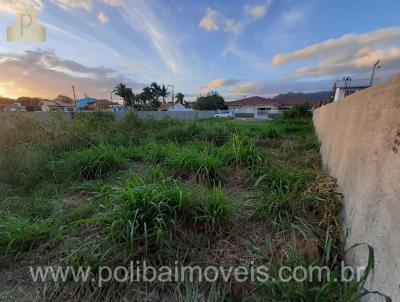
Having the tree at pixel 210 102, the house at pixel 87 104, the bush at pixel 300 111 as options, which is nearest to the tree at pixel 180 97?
the tree at pixel 210 102

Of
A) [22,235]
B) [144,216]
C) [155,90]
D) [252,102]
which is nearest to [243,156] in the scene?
[144,216]

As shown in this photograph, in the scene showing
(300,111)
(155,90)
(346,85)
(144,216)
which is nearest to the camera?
(144,216)

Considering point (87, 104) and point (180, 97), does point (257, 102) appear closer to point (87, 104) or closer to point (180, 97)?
point (180, 97)

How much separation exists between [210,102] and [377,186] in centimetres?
4433

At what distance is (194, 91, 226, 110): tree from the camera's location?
144ft

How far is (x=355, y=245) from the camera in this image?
1.23m

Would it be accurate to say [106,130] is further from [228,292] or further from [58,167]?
[228,292]

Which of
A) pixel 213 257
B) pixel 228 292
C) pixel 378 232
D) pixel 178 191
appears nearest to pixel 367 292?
pixel 378 232

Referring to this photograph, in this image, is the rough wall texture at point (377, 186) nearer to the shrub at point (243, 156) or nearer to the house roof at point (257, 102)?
the shrub at point (243, 156)

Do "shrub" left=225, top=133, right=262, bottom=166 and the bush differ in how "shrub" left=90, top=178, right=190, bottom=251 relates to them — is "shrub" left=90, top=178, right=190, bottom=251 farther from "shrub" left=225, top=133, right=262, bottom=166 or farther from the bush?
the bush

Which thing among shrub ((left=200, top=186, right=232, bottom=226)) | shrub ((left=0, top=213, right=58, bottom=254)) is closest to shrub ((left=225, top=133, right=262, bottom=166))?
shrub ((left=200, top=186, right=232, bottom=226))

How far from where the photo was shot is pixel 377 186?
1123mm

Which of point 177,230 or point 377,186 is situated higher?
point 377,186

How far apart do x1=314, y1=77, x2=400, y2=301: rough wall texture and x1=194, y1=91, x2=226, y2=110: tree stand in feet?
140
